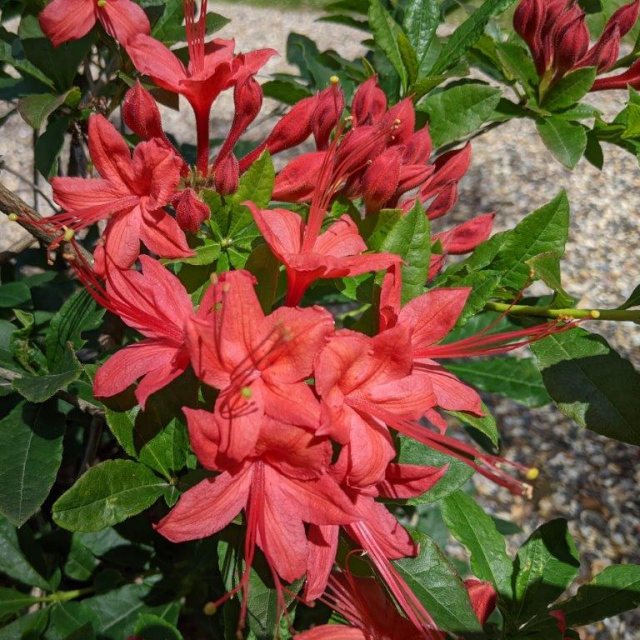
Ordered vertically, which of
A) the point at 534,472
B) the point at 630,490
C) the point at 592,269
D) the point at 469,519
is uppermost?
the point at 534,472

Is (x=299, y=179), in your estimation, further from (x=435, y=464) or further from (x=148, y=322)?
(x=435, y=464)

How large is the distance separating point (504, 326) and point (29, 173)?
97.1 inches

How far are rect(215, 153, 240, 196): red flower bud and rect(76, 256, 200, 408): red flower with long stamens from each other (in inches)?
6.0

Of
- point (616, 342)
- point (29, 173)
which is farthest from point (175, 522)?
point (29, 173)

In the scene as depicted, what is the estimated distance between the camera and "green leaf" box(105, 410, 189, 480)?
89 cm

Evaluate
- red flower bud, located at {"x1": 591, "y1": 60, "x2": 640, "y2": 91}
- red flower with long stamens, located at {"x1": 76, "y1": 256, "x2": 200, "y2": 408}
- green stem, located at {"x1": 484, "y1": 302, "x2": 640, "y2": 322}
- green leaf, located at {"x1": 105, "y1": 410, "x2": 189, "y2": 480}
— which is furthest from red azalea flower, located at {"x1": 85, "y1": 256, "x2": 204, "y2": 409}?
red flower bud, located at {"x1": 591, "y1": 60, "x2": 640, "y2": 91}

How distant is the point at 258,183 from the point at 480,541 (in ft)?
2.22

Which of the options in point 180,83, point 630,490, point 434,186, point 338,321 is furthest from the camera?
point 630,490

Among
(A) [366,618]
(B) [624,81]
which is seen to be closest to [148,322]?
(A) [366,618]

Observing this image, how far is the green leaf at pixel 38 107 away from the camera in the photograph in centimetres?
103

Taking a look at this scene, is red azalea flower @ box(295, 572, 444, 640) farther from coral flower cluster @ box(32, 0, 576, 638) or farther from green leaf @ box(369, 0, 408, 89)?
green leaf @ box(369, 0, 408, 89)

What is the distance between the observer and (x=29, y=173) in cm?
326

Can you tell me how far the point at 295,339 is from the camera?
2.35 feet

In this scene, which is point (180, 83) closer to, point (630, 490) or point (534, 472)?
point (534, 472)
